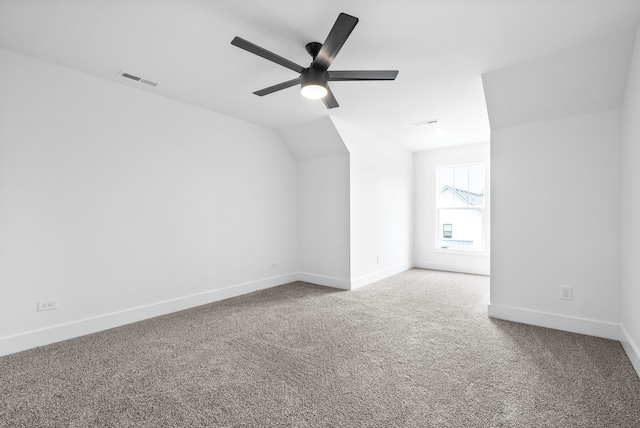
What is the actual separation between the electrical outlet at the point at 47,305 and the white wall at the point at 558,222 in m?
4.27

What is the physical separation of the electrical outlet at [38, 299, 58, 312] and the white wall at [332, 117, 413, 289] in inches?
133

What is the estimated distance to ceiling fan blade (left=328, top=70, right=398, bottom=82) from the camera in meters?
2.35

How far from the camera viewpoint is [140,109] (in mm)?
3408

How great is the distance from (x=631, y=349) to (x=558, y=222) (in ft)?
3.88

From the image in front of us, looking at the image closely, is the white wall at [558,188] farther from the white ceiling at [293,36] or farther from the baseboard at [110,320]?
the baseboard at [110,320]

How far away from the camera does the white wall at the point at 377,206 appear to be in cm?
474

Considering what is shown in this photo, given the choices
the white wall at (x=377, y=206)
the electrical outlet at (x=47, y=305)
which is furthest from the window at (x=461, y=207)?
the electrical outlet at (x=47, y=305)

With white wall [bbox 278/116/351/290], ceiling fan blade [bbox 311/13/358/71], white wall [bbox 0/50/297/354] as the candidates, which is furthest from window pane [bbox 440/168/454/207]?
ceiling fan blade [bbox 311/13/358/71]

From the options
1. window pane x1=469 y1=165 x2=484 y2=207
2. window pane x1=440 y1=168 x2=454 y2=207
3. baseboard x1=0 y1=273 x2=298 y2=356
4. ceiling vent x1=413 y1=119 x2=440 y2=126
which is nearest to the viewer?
baseboard x1=0 y1=273 x2=298 y2=356

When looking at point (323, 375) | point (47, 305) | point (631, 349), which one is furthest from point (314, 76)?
point (631, 349)

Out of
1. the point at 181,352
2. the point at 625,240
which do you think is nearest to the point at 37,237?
the point at 181,352

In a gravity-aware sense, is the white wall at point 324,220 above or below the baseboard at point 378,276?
above

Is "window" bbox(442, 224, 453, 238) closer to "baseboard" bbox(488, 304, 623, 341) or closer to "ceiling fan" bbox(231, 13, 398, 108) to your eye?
"baseboard" bbox(488, 304, 623, 341)

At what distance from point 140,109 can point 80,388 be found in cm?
267
